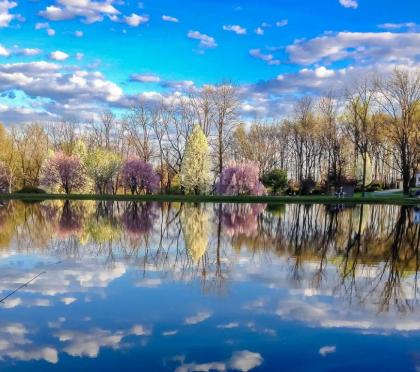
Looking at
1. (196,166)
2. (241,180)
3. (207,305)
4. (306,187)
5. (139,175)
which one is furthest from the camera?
(306,187)

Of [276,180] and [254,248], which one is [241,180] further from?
[254,248]

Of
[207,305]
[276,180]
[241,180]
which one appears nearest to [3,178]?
[241,180]

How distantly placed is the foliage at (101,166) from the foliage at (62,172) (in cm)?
253

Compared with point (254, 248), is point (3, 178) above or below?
Answer: above

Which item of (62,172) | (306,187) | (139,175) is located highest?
(62,172)

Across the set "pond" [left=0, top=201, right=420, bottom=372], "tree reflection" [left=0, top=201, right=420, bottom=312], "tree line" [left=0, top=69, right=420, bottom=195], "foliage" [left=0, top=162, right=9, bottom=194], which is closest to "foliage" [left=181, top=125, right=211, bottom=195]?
"tree line" [left=0, top=69, right=420, bottom=195]

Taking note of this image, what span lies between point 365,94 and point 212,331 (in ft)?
178

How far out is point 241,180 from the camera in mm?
55188

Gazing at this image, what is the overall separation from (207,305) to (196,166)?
48.2 m

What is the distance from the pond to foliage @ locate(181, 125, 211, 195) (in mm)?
39545

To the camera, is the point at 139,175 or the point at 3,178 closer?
the point at 139,175

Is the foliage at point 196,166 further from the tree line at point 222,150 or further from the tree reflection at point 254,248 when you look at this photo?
the tree reflection at point 254,248

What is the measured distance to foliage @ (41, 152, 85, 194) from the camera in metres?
63.6

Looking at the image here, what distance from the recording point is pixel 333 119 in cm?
7038
